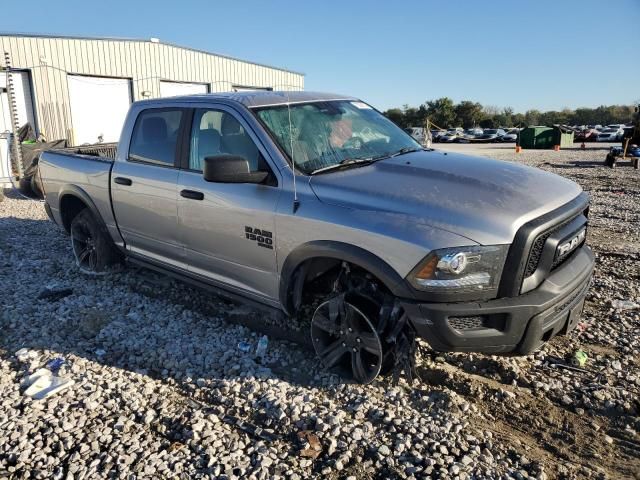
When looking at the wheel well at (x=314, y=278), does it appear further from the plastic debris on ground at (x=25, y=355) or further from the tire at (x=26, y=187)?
the tire at (x=26, y=187)

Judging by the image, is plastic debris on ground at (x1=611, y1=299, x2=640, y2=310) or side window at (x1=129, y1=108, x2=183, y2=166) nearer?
side window at (x1=129, y1=108, x2=183, y2=166)

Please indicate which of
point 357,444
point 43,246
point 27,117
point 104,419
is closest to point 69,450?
point 104,419

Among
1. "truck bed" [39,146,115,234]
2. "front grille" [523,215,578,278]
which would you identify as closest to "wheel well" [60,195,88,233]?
"truck bed" [39,146,115,234]

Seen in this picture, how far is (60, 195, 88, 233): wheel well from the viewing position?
5805 millimetres

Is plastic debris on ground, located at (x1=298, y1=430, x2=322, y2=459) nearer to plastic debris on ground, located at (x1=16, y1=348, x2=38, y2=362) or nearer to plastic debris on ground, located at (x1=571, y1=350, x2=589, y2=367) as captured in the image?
plastic debris on ground, located at (x1=571, y1=350, x2=589, y2=367)

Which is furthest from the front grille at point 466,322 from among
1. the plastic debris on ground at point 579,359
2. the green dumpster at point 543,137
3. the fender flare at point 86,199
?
the green dumpster at point 543,137

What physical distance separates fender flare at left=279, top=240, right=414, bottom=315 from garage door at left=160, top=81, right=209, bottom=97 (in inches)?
651

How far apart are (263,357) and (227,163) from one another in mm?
1519

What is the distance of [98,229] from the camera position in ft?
17.8

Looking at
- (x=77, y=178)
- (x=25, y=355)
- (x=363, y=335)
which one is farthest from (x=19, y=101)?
(x=363, y=335)

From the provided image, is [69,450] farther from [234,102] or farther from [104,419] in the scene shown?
[234,102]

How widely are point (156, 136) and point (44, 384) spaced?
2.30 m

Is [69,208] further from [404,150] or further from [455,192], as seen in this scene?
[455,192]

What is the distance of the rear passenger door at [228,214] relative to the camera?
3.57 meters
